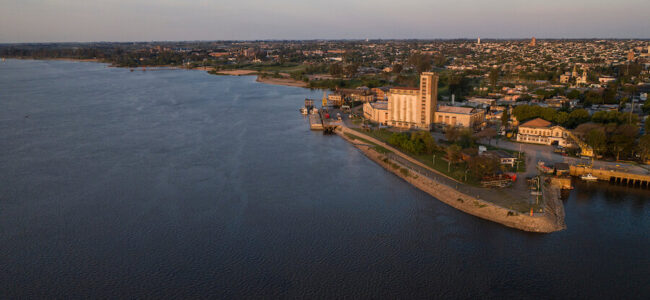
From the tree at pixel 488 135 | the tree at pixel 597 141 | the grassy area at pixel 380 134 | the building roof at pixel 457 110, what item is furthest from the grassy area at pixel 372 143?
the tree at pixel 597 141

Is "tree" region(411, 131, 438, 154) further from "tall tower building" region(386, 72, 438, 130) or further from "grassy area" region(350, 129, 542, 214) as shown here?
"tall tower building" region(386, 72, 438, 130)

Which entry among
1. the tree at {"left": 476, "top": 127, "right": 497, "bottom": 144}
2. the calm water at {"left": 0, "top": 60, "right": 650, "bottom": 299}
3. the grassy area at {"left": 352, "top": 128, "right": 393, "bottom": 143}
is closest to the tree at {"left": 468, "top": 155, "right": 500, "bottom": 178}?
the calm water at {"left": 0, "top": 60, "right": 650, "bottom": 299}

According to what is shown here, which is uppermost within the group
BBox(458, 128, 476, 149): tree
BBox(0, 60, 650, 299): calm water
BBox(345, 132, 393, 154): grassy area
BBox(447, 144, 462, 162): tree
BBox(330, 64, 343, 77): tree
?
BBox(330, 64, 343, 77): tree

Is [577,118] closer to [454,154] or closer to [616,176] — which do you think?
[616,176]

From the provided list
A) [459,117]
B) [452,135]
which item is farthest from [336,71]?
[452,135]

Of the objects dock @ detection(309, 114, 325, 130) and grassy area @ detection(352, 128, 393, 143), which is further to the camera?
dock @ detection(309, 114, 325, 130)

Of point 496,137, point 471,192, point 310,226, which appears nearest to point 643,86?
point 496,137
